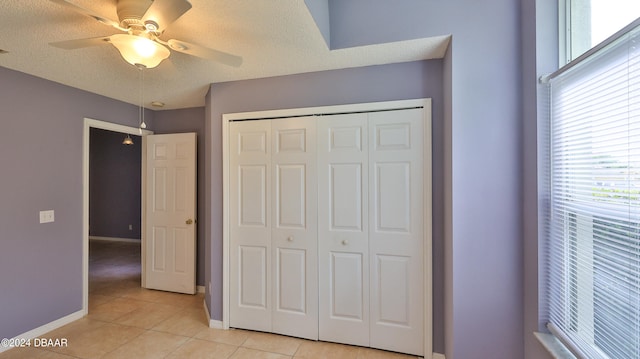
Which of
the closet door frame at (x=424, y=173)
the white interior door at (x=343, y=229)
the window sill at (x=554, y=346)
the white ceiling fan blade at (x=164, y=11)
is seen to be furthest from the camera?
the white interior door at (x=343, y=229)

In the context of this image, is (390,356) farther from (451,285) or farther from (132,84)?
(132,84)

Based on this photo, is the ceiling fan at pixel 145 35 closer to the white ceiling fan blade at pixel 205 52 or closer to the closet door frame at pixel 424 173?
the white ceiling fan blade at pixel 205 52

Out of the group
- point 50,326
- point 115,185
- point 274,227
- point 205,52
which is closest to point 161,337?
point 50,326

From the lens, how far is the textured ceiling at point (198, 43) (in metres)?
1.60

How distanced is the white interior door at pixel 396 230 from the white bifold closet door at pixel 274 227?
544 mm

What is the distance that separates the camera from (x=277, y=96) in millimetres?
2623

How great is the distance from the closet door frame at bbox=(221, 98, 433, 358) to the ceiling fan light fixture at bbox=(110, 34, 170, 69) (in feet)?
3.62

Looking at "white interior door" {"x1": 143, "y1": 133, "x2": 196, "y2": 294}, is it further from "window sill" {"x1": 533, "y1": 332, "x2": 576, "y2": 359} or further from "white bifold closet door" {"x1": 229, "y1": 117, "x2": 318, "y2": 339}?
"window sill" {"x1": 533, "y1": 332, "x2": 576, "y2": 359}

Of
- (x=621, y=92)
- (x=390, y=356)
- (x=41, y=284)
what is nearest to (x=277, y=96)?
(x=621, y=92)

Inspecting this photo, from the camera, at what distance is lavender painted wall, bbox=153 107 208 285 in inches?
143

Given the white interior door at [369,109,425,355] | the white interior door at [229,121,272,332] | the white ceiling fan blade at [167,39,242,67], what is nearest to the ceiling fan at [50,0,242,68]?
the white ceiling fan blade at [167,39,242,67]

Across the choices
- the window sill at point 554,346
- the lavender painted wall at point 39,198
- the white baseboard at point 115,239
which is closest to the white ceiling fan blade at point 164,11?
the lavender painted wall at point 39,198

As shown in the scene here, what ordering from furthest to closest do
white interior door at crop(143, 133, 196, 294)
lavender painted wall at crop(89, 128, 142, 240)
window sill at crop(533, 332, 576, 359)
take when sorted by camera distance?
lavender painted wall at crop(89, 128, 142, 240) < white interior door at crop(143, 133, 196, 294) < window sill at crop(533, 332, 576, 359)

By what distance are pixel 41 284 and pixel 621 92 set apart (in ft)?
14.5
